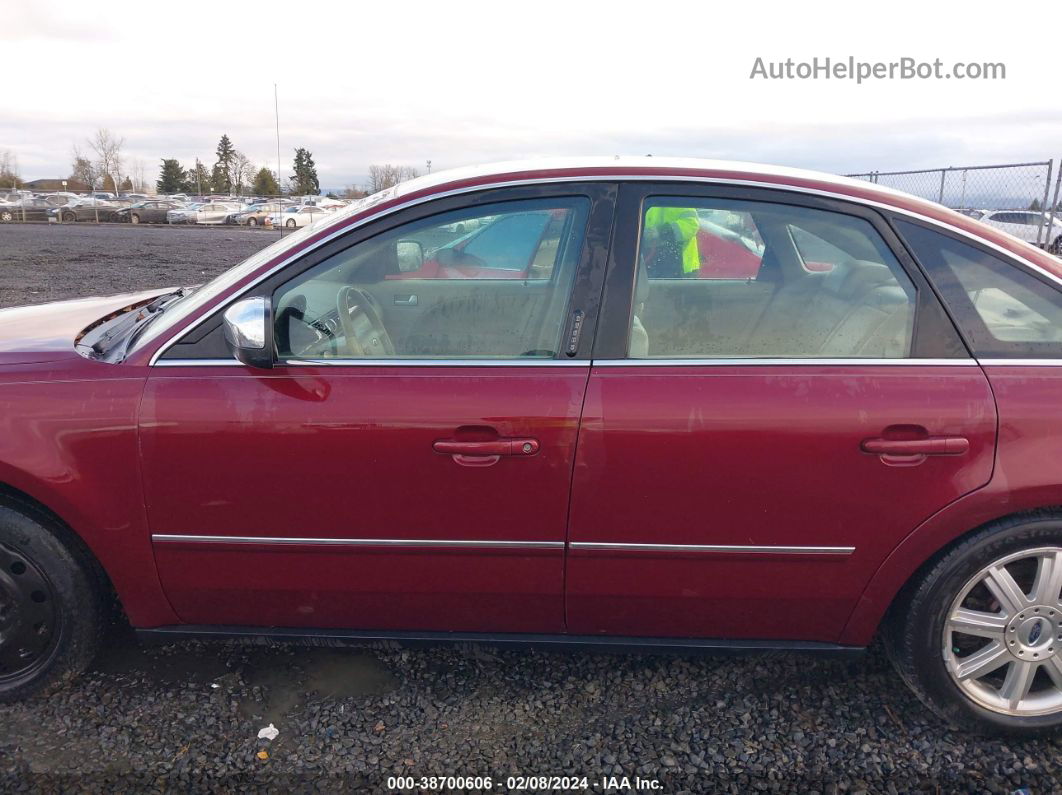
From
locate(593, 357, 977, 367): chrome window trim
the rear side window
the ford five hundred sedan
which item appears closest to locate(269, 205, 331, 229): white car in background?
the ford five hundred sedan

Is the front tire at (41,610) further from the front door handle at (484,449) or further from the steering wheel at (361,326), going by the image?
the front door handle at (484,449)

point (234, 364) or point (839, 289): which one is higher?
point (839, 289)

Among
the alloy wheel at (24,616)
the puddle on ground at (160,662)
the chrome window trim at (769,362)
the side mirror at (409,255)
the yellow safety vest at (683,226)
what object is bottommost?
the puddle on ground at (160,662)

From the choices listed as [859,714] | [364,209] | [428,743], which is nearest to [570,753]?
[428,743]

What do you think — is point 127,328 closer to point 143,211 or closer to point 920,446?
point 920,446

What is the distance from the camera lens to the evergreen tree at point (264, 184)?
202 feet

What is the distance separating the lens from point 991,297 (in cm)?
234

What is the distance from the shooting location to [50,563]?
2.42 meters

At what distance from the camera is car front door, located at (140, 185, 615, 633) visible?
2.29 meters

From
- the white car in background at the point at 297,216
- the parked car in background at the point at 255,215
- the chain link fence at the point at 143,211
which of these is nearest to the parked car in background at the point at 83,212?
the chain link fence at the point at 143,211

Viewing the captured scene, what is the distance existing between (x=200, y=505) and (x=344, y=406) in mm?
546

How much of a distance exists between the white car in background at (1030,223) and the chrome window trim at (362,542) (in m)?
12.0

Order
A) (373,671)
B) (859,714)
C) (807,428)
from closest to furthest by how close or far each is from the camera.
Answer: (807,428) → (859,714) → (373,671)

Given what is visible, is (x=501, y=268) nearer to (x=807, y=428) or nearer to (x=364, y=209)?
(x=364, y=209)
